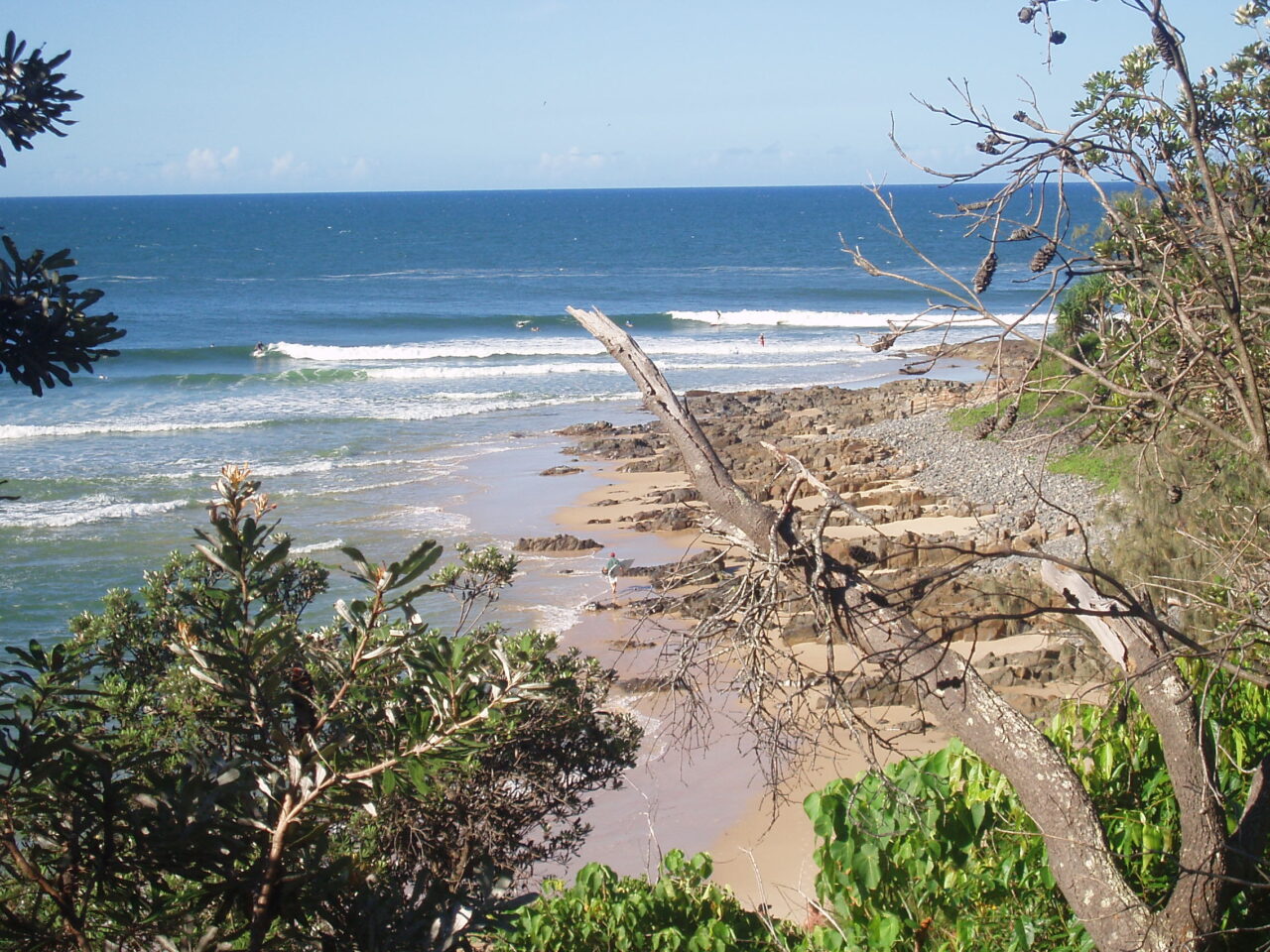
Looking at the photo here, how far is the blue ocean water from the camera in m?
19.7

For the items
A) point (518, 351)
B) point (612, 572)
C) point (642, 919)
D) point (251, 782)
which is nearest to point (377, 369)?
point (518, 351)

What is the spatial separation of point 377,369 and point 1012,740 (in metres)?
38.4

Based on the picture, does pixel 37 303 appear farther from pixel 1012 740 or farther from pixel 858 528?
pixel 858 528

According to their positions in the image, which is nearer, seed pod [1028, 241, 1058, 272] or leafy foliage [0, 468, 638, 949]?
leafy foliage [0, 468, 638, 949]

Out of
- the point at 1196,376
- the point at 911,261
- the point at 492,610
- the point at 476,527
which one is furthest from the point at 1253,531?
the point at 911,261

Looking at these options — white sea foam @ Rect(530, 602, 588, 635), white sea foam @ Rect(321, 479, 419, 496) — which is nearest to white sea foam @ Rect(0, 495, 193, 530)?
white sea foam @ Rect(321, 479, 419, 496)

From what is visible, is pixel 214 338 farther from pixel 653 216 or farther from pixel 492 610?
pixel 653 216

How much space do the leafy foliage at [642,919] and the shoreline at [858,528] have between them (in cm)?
27

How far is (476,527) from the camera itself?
19.1 m

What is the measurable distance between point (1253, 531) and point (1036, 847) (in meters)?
1.39

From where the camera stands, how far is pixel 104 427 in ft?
97.2

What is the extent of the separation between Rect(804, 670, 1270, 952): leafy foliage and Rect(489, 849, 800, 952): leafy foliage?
37 cm

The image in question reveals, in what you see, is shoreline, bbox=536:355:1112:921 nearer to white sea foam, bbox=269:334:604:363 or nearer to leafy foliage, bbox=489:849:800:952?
leafy foliage, bbox=489:849:800:952

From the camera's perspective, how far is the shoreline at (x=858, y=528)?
8398 mm
